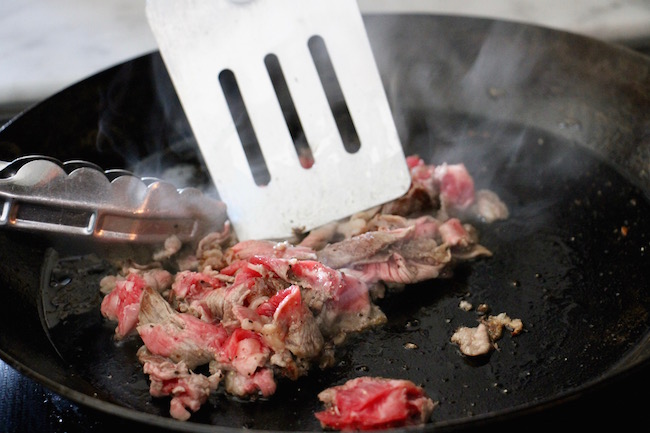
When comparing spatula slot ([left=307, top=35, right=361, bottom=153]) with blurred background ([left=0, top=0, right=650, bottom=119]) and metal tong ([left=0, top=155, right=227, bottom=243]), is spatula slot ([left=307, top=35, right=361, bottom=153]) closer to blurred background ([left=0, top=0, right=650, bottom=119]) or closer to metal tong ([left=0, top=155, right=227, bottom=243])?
metal tong ([left=0, top=155, right=227, bottom=243])

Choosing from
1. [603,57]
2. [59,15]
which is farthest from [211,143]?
[59,15]

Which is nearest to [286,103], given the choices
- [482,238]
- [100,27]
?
[482,238]

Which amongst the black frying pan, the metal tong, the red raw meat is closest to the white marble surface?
the black frying pan

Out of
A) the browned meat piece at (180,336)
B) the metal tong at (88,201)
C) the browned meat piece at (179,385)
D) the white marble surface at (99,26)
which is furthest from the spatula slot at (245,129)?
the white marble surface at (99,26)

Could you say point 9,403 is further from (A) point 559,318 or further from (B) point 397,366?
(A) point 559,318

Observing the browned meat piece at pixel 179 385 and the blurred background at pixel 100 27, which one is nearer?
the browned meat piece at pixel 179 385

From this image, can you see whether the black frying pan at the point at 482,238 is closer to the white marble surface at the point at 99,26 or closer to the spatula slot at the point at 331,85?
the spatula slot at the point at 331,85

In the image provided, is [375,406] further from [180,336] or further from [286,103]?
[286,103]
